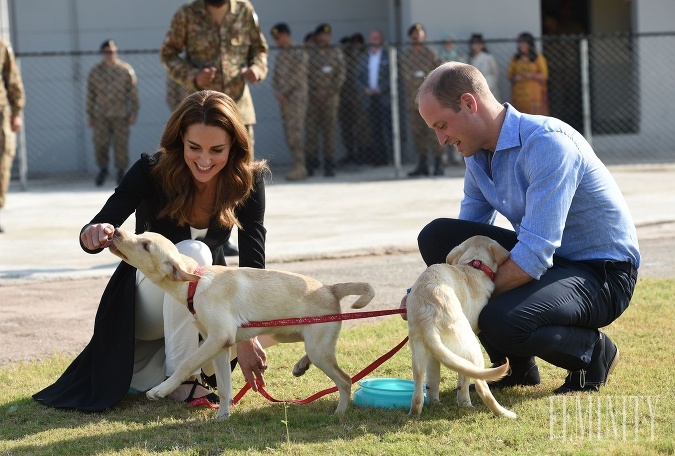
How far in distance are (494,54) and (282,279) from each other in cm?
1212

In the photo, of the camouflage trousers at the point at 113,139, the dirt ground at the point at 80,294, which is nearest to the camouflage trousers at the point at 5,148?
the dirt ground at the point at 80,294

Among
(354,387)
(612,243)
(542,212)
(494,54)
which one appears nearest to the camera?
(542,212)

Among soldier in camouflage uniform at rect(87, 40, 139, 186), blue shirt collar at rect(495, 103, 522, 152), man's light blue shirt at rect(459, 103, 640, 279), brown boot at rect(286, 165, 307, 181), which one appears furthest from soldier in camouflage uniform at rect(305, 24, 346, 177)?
blue shirt collar at rect(495, 103, 522, 152)

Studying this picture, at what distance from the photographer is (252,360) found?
4.52 meters

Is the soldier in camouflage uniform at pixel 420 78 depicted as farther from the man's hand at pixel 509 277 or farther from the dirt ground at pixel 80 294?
the man's hand at pixel 509 277

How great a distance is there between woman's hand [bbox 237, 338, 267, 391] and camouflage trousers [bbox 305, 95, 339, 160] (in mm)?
10761

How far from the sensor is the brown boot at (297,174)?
1481 centimetres

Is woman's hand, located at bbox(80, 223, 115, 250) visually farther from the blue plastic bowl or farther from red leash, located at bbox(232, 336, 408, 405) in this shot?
the blue plastic bowl

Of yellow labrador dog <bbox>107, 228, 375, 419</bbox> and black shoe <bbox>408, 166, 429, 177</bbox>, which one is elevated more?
yellow labrador dog <bbox>107, 228, 375, 419</bbox>

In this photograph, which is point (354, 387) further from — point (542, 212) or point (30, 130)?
point (30, 130)

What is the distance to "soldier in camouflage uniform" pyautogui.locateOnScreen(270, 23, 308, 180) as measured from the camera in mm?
14609

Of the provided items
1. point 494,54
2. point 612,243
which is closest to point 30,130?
point 494,54

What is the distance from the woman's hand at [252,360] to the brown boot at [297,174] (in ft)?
33.9

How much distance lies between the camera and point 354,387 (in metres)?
4.82
